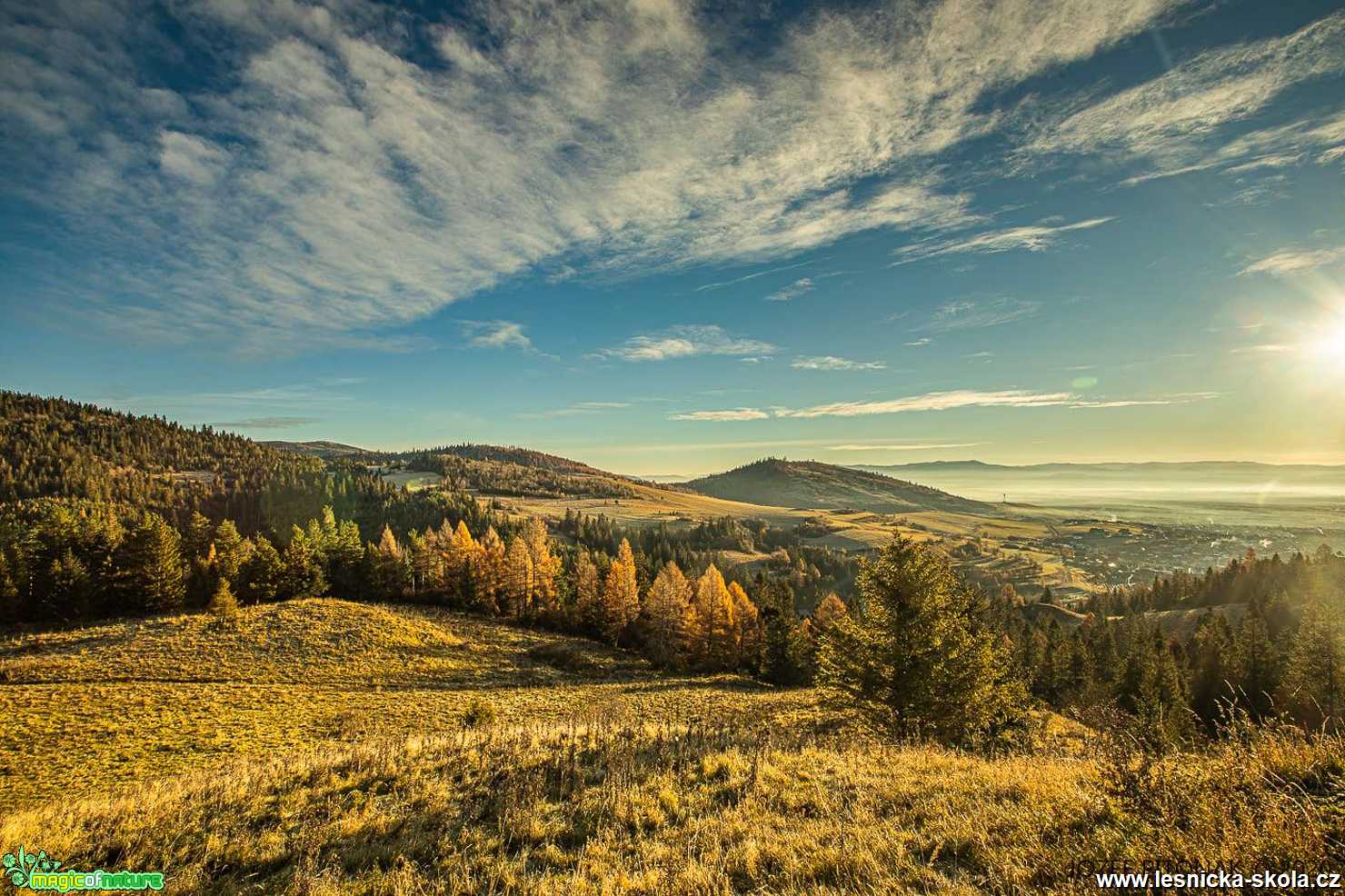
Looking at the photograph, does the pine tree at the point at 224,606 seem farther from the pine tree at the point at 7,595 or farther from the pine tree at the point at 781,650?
the pine tree at the point at 781,650

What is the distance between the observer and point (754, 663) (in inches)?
2238

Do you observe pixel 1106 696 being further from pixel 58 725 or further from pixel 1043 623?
pixel 58 725

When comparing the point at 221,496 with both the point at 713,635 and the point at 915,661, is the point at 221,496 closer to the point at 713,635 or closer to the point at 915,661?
the point at 713,635

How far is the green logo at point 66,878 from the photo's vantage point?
7406 millimetres

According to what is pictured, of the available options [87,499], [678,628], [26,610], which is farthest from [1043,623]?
[87,499]

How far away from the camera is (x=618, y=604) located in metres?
63.5

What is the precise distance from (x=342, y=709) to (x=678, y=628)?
31.5 metres

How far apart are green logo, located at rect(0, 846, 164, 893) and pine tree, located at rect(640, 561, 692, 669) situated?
50353mm

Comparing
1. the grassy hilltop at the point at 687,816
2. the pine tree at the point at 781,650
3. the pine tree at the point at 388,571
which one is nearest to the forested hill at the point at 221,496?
the pine tree at the point at 388,571

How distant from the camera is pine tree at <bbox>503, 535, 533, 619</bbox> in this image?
2790 inches

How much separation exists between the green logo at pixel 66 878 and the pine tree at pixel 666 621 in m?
50.4

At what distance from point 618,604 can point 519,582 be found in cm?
1580

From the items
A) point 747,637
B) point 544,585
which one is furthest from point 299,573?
point 747,637

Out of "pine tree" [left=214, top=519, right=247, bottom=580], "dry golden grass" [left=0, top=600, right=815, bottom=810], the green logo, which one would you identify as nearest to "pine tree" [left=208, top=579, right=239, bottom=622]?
"dry golden grass" [left=0, top=600, right=815, bottom=810]
